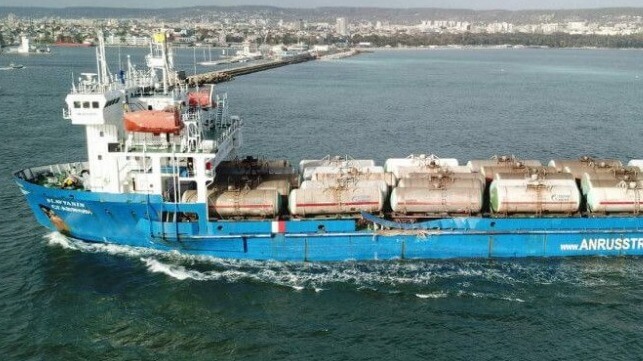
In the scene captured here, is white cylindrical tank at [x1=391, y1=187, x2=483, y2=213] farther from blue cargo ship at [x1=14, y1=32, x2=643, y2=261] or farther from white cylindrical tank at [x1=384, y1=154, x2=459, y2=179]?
white cylindrical tank at [x1=384, y1=154, x2=459, y2=179]

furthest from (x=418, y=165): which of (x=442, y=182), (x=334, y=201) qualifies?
(x=334, y=201)

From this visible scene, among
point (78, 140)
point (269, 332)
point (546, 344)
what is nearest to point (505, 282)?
point (546, 344)

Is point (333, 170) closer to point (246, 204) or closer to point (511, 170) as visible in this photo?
point (246, 204)

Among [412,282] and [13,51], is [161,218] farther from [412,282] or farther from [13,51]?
[13,51]

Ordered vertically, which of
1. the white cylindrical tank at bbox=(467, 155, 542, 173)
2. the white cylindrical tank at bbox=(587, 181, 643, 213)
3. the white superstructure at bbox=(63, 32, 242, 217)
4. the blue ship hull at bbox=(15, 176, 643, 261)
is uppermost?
the white superstructure at bbox=(63, 32, 242, 217)

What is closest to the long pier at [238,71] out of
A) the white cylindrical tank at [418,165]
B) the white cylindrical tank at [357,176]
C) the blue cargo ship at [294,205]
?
the blue cargo ship at [294,205]

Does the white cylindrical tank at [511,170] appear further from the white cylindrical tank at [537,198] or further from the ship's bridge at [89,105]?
the ship's bridge at [89,105]

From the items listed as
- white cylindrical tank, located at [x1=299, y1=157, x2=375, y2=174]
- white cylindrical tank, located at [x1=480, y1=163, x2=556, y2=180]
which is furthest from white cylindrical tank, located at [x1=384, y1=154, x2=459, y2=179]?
white cylindrical tank, located at [x1=480, y1=163, x2=556, y2=180]
